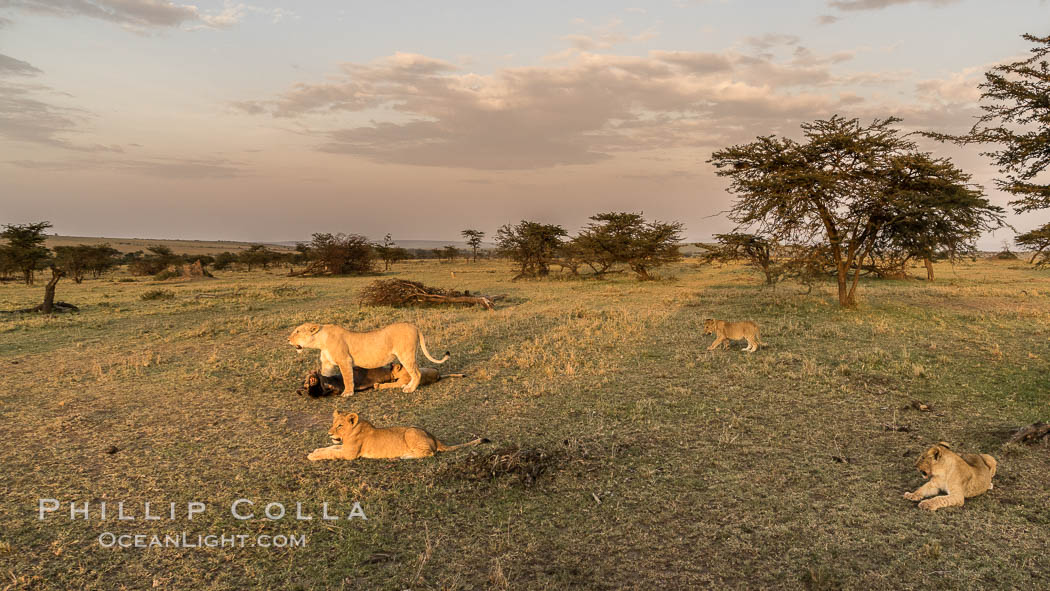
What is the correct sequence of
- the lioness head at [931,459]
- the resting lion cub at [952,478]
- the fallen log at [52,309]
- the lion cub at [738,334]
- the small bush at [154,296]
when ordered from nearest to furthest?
the resting lion cub at [952,478] → the lioness head at [931,459] → the lion cub at [738,334] → the fallen log at [52,309] → the small bush at [154,296]

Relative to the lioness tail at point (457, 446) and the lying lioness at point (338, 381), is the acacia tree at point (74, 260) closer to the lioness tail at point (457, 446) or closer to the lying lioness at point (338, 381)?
the lying lioness at point (338, 381)

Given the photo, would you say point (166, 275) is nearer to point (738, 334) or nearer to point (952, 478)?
point (738, 334)

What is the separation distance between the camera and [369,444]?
→ 569 centimetres

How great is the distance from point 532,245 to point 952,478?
3612 centimetres

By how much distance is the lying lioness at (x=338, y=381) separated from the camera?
832cm

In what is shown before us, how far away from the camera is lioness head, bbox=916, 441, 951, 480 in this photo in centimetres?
470

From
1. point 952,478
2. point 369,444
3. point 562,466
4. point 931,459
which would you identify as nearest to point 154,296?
point 369,444

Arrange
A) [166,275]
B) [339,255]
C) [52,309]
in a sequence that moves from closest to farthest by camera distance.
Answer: [52,309] → [166,275] → [339,255]

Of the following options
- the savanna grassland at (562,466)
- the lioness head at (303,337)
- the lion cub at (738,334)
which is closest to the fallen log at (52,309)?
the savanna grassland at (562,466)

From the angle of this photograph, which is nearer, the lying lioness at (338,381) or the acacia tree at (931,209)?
the lying lioness at (338,381)

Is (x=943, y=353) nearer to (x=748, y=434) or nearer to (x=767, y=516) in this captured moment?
(x=748, y=434)

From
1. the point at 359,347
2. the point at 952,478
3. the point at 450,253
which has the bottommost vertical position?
the point at 952,478

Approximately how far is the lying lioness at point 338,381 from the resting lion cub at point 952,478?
7.24m

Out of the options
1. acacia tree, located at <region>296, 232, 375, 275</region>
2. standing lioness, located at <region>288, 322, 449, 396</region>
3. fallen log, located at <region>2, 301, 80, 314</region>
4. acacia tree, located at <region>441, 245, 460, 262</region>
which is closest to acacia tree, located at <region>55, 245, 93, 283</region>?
acacia tree, located at <region>296, 232, 375, 275</region>
